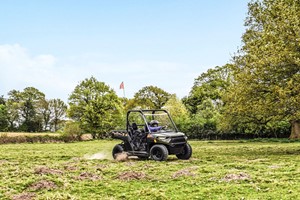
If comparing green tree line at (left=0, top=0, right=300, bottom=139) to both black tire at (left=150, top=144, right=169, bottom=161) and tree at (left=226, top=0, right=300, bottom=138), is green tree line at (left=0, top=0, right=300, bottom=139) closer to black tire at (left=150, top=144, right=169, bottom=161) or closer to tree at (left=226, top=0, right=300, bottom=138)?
tree at (left=226, top=0, right=300, bottom=138)

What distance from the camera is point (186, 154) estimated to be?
17.9m

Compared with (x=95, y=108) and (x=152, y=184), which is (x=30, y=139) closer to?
(x=95, y=108)

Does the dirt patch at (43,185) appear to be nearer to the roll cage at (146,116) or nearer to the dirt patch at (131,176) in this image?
the dirt patch at (131,176)

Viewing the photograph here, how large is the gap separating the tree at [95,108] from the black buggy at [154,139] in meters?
46.0

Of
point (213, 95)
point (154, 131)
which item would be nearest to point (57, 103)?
point (213, 95)

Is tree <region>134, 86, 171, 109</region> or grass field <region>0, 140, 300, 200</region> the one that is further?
tree <region>134, 86, 171, 109</region>

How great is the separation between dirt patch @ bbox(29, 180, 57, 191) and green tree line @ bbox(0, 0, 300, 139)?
13.1 m

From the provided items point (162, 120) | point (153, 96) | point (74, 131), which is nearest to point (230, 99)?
point (162, 120)

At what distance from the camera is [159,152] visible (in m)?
17.0

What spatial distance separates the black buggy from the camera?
16875mm

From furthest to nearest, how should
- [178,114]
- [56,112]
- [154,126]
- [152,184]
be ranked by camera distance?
[56,112], [178,114], [154,126], [152,184]

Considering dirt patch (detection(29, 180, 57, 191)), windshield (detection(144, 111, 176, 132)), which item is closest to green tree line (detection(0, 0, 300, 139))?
windshield (detection(144, 111, 176, 132))

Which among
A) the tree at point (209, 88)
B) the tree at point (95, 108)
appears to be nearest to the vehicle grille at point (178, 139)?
the tree at point (95, 108)

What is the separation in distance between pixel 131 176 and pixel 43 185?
282 cm
